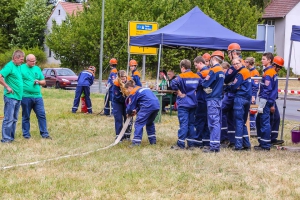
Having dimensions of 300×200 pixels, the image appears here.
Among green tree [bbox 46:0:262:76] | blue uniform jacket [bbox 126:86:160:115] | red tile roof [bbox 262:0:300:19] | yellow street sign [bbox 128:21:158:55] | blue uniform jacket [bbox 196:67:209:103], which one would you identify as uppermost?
red tile roof [bbox 262:0:300:19]

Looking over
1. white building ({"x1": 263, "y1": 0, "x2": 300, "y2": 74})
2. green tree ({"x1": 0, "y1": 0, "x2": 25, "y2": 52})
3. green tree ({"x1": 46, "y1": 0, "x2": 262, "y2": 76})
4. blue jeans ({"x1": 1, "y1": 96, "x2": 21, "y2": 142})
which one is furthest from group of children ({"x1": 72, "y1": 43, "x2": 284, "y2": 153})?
green tree ({"x1": 0, "y1": 0, "x2": 25, "y2": 52})

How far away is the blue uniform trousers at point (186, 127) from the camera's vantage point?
10023 millimetres

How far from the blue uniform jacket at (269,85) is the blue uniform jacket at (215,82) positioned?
3.07ft

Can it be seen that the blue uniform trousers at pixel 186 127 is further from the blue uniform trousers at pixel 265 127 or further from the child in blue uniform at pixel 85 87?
the child in blue uniform at pixel 85 87

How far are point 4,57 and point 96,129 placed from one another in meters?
48.8

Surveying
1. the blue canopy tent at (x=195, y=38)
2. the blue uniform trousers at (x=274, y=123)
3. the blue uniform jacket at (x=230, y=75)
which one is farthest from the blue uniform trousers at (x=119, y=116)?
the blue canopy tent at (x=195, y=38)

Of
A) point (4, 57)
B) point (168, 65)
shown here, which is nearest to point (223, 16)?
point (168, 65)

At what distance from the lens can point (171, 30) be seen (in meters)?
15.4

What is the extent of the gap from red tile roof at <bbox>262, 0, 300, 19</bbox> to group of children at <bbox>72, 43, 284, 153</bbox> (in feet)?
135

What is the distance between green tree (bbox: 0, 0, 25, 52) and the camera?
69312 mm

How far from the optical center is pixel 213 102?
9.57 metres

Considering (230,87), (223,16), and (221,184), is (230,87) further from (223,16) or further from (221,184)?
(223,16)

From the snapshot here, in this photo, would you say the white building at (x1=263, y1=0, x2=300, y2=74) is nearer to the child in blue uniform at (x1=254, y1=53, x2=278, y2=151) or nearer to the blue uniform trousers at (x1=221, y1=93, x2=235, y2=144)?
the blue uniform trousers at (x1=221, y1=93, x2=235, y2=144)

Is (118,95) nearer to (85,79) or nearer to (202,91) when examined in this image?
(202,91)
